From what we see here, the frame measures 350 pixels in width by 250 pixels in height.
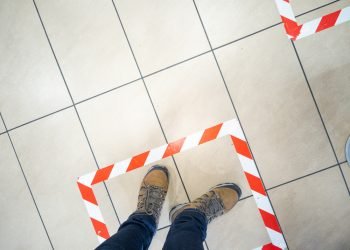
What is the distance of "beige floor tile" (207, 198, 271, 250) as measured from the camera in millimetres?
2271

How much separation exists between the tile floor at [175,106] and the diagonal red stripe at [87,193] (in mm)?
70

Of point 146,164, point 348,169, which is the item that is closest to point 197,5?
point 146,164

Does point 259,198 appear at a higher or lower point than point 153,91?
lower

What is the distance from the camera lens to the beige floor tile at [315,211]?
7.34ft

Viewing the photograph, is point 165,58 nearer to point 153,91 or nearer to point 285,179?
point 153,91

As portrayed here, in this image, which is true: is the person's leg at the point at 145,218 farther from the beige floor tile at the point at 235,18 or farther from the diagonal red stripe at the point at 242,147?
the beige floor tile at the point at 235,18

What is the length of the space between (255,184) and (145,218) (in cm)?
96

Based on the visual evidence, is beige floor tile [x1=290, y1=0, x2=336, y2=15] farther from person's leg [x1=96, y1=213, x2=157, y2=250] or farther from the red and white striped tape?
person's leg [x1=96, y1=213, x2=157, y2=250]

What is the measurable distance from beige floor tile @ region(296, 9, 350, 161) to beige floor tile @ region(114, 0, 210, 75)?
0.89m

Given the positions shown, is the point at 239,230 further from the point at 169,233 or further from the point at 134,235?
the point at 134,235

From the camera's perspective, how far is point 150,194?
217 centimetres

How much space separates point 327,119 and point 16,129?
2.74m

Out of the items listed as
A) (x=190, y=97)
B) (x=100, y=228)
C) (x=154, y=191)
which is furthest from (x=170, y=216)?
(x=190, y=97)

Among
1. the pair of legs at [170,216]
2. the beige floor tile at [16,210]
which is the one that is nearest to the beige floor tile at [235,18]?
the pair of legs at [170,216]
